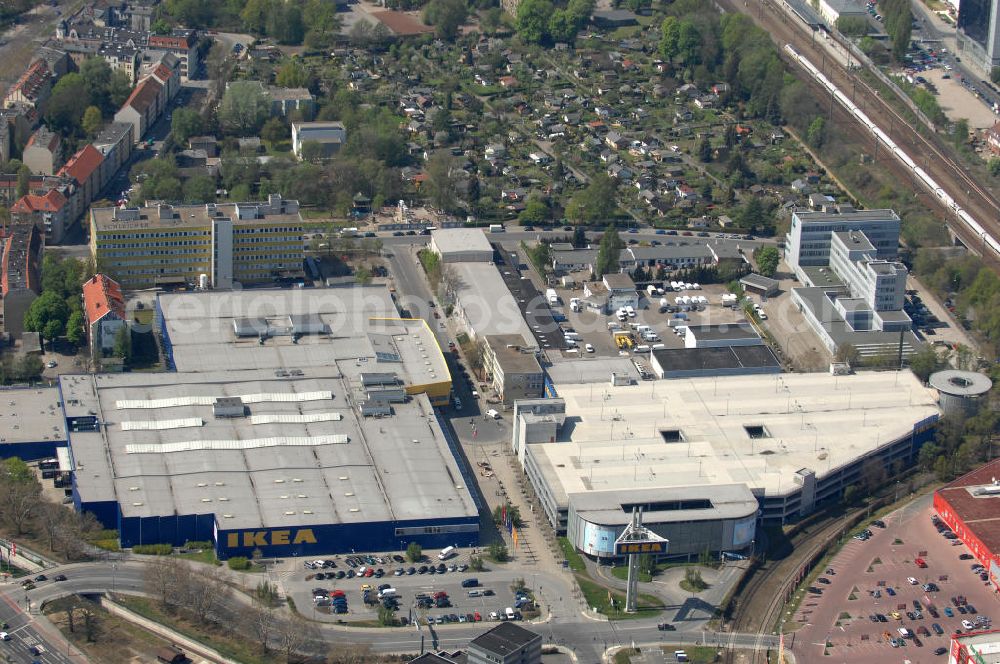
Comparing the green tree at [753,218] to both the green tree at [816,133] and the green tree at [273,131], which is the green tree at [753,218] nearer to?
the green tree at [816,133]

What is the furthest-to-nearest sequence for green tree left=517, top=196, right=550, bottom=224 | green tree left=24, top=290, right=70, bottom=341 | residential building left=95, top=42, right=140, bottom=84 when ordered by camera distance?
residential building left=95, top=42, right=140, bottom=84 < green tree left=517, top=196, right=550, bottom=224 < green tree left=24, top=290, right=70, bottom=341

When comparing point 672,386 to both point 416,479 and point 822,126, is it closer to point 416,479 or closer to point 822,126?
point 416,479

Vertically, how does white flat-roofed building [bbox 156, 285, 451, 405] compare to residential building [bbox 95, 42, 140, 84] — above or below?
above

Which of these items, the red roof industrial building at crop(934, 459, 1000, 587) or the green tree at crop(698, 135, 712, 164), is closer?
the red roof industrial building at crop(934, 459, 1000, 587)

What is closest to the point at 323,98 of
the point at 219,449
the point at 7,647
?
the point at 219,449

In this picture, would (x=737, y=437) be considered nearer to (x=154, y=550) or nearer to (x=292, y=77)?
(x=154, y=550)

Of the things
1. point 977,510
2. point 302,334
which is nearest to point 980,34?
point 977,510

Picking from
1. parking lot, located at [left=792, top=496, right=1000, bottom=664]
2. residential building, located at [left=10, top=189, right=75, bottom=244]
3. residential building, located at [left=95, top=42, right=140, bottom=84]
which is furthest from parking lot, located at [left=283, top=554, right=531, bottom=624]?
residential building, located at [left=95, top=42, right=140, bottom=84]

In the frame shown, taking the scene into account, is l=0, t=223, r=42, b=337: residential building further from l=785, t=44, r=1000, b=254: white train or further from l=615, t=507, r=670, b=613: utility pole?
l=785, t=44, r=1000, b=254: white train
